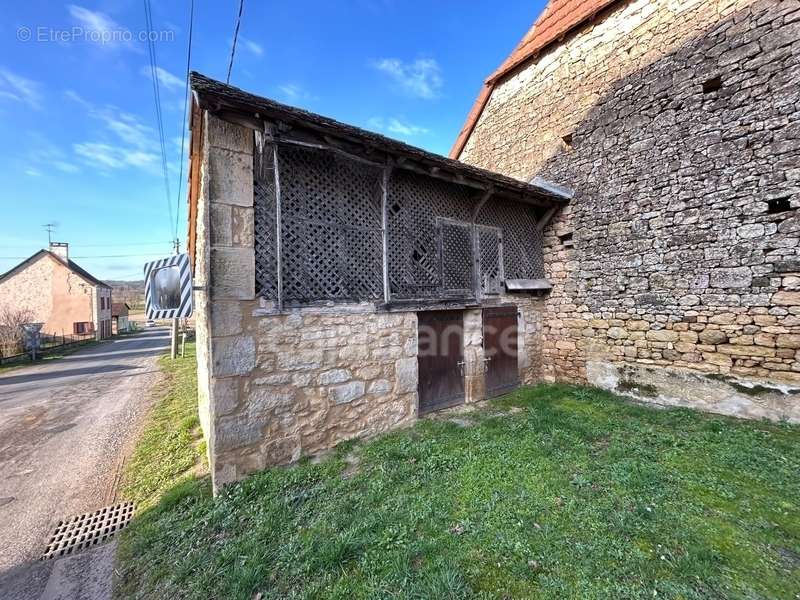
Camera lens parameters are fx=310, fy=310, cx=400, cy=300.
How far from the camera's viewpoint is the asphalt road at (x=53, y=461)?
2.63 metres

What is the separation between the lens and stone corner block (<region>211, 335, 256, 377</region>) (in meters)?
3.42

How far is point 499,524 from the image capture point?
267 cm

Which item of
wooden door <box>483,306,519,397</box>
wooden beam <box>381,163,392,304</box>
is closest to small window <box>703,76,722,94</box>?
wooden door <box>483,306,519,397</box>

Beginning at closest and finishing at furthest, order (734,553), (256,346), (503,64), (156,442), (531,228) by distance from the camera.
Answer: (734,553)
(256,346)
(156,442)
(531,228)
(503,64)

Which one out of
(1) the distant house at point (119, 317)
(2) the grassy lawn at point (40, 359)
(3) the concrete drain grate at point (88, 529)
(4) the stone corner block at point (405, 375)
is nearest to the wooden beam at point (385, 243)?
(4) the stone corner block at point (405, 375)

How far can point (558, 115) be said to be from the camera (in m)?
7.07

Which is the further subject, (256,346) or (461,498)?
(256,346)

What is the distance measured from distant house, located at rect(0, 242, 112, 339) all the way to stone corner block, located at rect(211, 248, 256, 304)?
94.2 ft

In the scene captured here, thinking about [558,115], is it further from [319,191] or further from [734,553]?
[734,553]

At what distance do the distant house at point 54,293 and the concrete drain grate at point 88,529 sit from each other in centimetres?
2783

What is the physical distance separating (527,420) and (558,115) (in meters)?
6.68

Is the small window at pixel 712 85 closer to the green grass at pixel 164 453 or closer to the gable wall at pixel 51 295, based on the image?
the green grass at pixel 164 453

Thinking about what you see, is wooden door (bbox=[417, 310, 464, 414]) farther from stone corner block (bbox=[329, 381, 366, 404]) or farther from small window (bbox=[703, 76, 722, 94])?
small window (bbox=[703, 76, 722, 94])

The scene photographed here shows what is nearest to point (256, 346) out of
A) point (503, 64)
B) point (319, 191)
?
point (319, 191)
